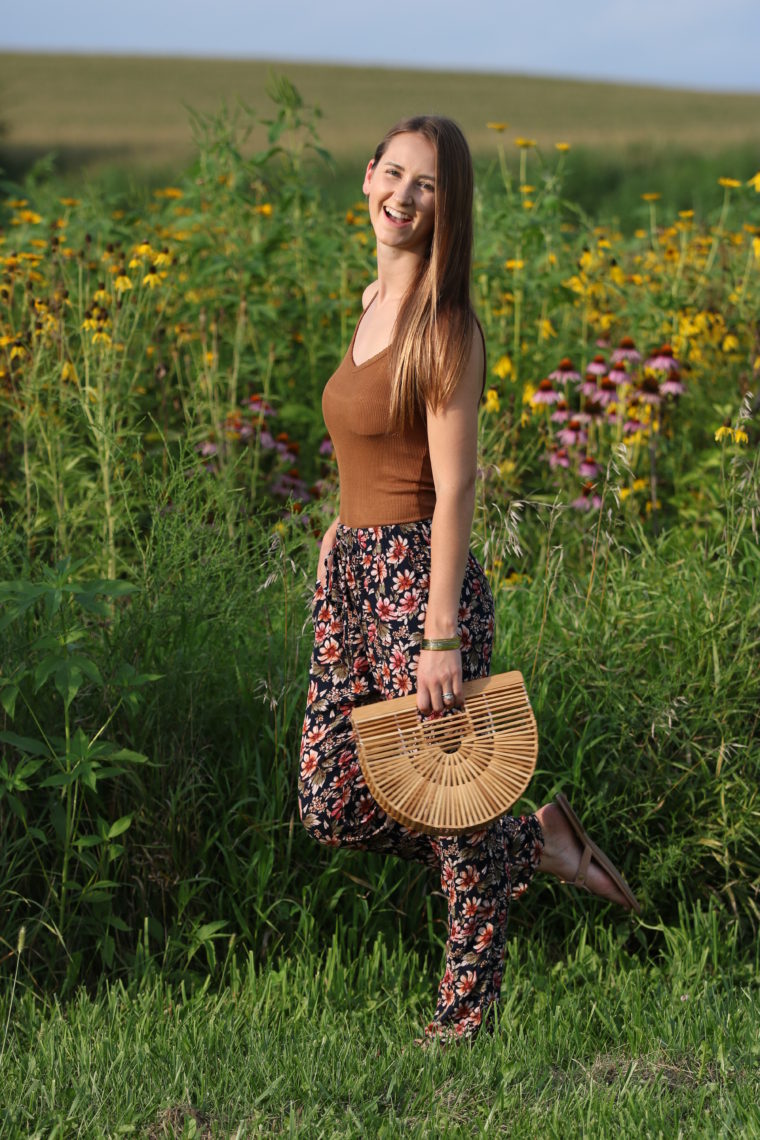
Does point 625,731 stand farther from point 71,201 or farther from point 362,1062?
point 71,201

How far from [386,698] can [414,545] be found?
325 mm

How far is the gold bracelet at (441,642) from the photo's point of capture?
2557mm

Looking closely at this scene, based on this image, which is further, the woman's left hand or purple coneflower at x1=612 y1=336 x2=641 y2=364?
purple coneflower at x1=612 y1=336 x2=641 y2=364

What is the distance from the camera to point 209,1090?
2.45 metres

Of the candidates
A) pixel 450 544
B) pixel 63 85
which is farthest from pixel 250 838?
pixel 63 85

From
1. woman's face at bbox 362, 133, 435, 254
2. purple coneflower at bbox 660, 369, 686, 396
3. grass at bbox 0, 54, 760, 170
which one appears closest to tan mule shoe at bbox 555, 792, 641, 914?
woman's face at bbox 362, 133, 435, 254

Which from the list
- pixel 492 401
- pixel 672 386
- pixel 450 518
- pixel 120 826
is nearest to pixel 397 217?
pixel 450 518

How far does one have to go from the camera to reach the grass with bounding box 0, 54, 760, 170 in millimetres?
36531

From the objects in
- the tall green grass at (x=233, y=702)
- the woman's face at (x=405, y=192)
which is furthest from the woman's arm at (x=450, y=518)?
the tall green grass at (x=233, y=702)

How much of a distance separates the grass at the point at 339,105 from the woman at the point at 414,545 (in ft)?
89.8

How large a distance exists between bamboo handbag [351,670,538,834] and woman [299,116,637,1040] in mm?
55

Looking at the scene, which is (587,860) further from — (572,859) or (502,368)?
(502,368)

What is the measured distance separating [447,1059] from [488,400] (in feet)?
8.16

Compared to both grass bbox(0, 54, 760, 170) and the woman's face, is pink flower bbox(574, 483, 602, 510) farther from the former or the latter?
grass bbox(0, 54, 760, 170)
